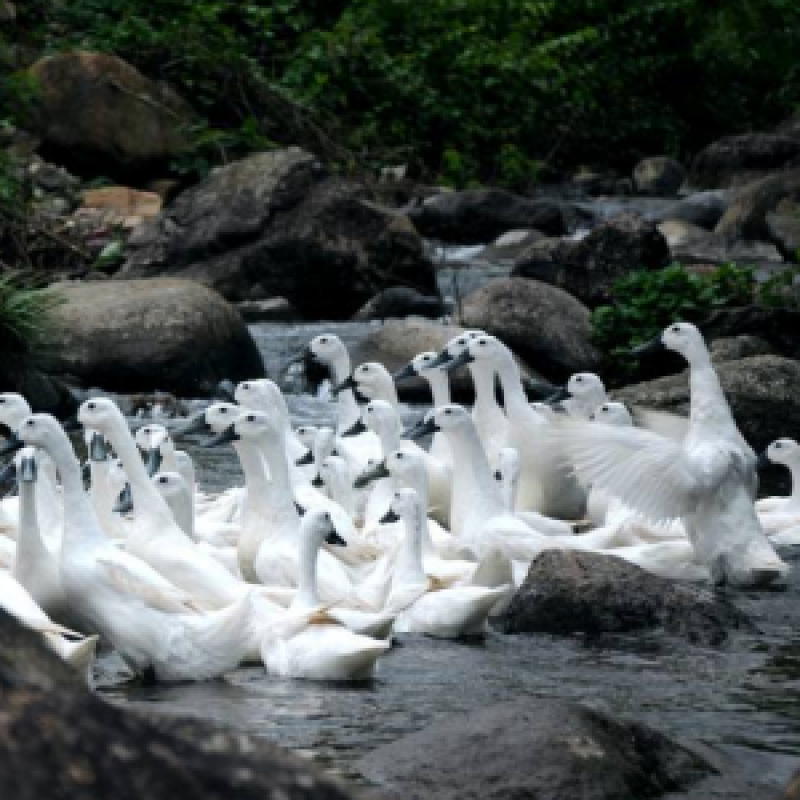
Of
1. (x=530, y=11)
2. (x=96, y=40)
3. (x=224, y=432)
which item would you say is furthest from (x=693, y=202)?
(x=224, y=432)

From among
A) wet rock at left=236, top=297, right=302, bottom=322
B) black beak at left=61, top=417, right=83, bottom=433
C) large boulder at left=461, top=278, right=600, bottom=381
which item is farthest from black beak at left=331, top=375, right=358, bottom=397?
wet rock at left=236, top=297, right=302, bottom=322

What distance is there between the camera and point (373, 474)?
11.6 meters

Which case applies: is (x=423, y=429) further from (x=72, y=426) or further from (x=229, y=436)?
(x=72, y=426)

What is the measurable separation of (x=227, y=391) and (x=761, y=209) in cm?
1474

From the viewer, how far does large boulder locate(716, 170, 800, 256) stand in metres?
27.5

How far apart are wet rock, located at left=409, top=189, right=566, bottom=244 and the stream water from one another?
18.1 meters

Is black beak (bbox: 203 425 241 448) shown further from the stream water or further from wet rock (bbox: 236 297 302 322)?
wet rock (bbox: 236 297 302 322)

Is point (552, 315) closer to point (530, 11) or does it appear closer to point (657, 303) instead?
point (657, 303)

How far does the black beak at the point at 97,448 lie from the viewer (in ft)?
36.9

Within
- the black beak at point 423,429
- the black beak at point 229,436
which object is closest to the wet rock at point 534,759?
the black beak at point 229,436

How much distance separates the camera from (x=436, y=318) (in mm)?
21312

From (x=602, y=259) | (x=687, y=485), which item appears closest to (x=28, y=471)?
(x=687, y=485)

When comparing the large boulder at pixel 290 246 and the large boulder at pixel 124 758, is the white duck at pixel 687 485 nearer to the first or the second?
the large boulder at pixel 124 758

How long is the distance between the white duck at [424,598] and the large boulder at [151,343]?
8306 millimetres
